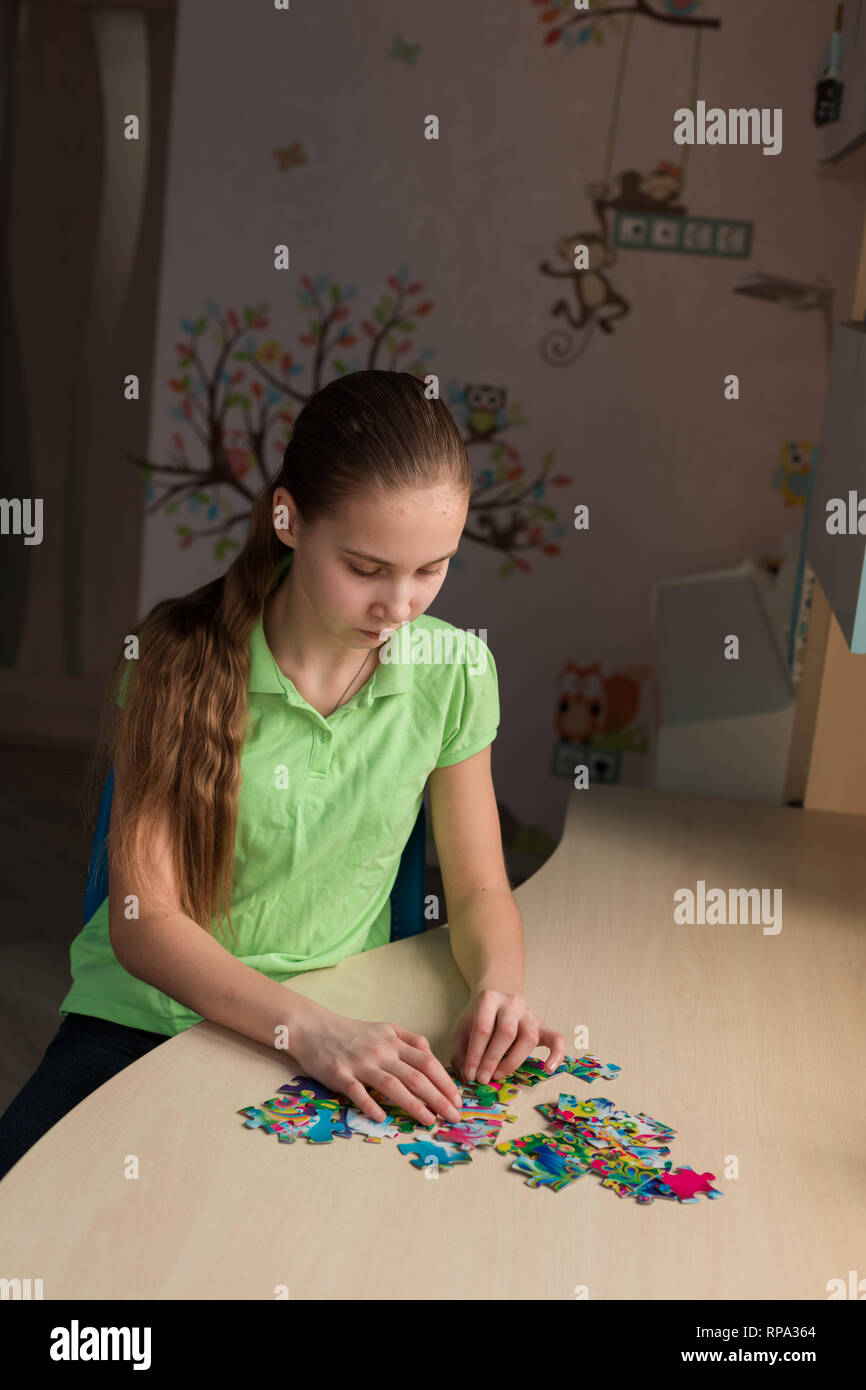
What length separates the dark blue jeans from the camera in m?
1.25

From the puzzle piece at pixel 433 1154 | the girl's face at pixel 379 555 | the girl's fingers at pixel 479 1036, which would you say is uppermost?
the girl's face at pixel 379 555

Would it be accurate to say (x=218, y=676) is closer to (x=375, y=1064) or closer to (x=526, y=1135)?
(x=375, y=1064)

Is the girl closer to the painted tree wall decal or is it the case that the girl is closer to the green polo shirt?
the green polo shirt

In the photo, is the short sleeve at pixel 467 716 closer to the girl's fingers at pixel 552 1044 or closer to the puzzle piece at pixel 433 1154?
the girl's fingers at pixel 552 1044

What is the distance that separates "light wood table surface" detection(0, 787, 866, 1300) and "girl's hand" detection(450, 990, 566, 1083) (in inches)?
1.2

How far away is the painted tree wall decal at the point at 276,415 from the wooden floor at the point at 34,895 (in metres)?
0.86

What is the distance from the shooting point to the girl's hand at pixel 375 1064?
44.0 inches

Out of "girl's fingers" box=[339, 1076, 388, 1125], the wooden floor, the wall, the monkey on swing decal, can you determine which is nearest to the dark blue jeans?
"girl's fingers" box=[339, 1076, 388, 1125]

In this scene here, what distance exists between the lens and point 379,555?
1273mm

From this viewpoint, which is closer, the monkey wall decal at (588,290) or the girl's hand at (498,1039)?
the girl's hand at (498,1039)

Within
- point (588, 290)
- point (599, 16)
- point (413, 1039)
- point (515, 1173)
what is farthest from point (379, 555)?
point (599, 16)

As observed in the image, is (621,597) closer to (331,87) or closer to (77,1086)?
(331,87)

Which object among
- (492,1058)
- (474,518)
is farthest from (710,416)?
(492,1058)

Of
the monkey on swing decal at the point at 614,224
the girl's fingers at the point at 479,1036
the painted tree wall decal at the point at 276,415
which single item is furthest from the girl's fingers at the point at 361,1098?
the monkey on swing decal at the point at 614,224
